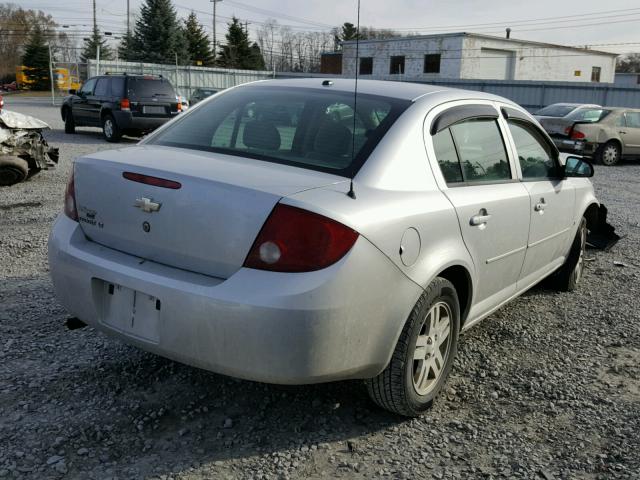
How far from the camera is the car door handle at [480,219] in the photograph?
3.25 meters

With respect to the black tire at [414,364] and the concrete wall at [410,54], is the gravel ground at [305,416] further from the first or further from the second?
Answer: the concrete wall at [410,54]

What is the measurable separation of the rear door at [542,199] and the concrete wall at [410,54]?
135ft

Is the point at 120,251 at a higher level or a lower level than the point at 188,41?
lower

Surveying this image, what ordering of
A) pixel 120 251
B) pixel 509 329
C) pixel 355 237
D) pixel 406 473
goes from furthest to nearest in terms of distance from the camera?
pixel 509 329
pixel 120 251
pixel 406 473
pixel 355 237

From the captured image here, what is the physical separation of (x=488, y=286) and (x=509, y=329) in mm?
975

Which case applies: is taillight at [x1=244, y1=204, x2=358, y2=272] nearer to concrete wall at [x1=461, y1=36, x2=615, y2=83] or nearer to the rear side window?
the rear side window

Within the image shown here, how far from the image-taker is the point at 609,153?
16203mm

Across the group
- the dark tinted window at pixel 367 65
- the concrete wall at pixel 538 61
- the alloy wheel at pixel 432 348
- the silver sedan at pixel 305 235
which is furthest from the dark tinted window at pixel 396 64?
the alloy wheel at pixel 432 348

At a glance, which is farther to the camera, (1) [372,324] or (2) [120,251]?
(2) [120,251]

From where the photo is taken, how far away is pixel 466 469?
273cm

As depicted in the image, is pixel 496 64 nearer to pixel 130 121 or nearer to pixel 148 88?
pixel 148 88

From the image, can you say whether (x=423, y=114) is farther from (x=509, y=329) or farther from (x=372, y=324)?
(x=509, y=329)

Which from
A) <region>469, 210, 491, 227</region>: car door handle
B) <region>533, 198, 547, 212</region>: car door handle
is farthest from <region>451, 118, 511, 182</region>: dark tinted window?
<region>533, 198, 547, 212</region>: car door handle

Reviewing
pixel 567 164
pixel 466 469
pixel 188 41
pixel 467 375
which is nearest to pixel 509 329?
pixel 467 375
